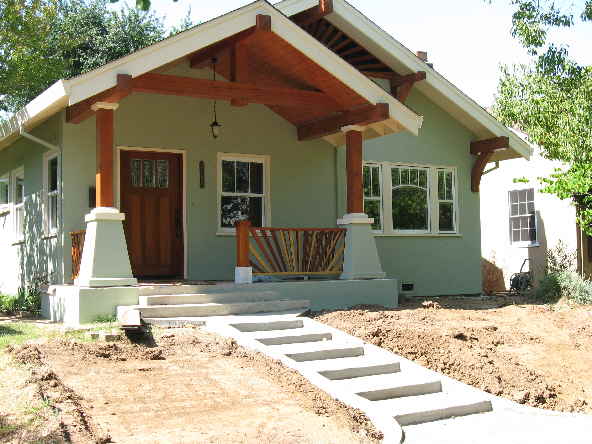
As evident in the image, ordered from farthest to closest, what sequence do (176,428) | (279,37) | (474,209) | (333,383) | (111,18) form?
(111,18) < (474,209) < (279,37) < (333,383) < (176,428)

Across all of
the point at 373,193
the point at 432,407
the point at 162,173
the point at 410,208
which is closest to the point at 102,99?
the point at 162,173

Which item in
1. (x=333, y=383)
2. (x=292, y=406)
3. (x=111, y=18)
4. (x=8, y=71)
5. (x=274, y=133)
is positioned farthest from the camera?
(x=111, y=18)

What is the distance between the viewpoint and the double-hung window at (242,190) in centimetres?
1273

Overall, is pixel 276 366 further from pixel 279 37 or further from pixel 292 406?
pixel 279 37

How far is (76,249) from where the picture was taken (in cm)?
1102

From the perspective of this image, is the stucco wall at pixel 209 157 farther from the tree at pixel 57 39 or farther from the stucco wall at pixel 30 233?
the tree at pixel 57 39

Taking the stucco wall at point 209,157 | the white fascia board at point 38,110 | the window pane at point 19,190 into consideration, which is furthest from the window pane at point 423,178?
the window pane at point 19,190

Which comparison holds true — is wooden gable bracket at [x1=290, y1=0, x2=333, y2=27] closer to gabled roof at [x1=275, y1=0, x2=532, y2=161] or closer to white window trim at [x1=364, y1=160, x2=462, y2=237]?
gabled roof at [x1=275, y1=0, x2=532, y2=161]

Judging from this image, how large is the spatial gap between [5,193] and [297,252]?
7344 mm

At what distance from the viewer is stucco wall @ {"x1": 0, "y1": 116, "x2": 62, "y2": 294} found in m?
12.0

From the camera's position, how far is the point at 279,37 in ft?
35.0

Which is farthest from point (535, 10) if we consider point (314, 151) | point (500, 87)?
point (314, 151)

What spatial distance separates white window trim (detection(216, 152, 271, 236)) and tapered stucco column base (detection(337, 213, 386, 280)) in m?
1.70

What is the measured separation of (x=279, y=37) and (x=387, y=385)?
5.60 meters
